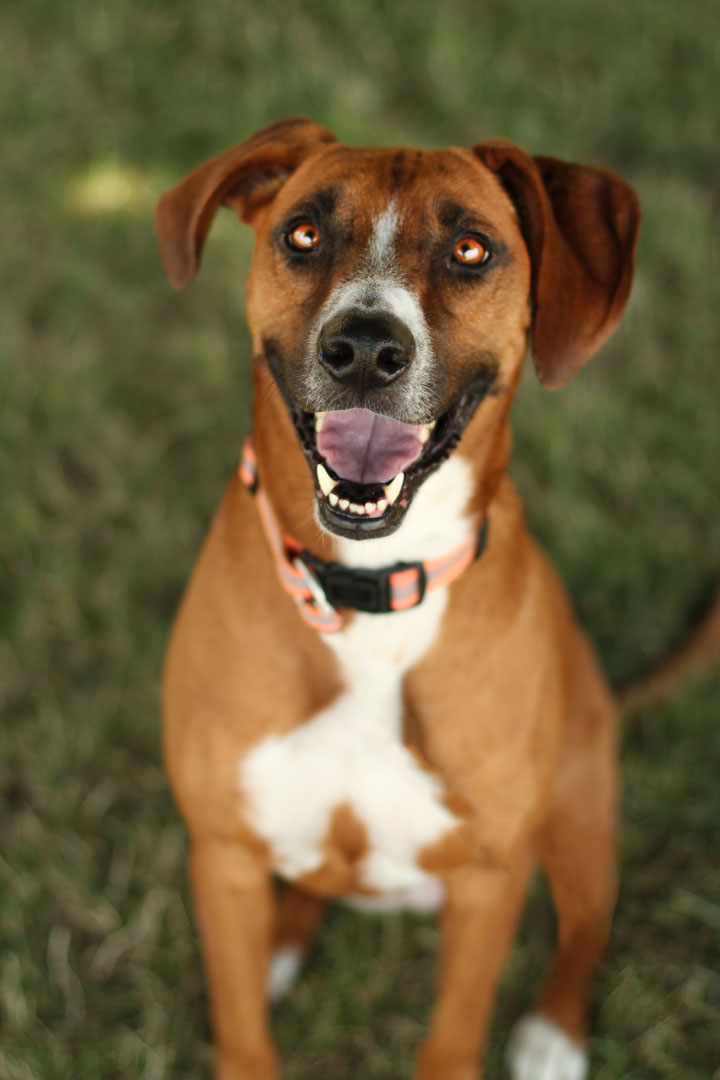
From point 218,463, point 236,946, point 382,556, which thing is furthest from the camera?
point 218,463

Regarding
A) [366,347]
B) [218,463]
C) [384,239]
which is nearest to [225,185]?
[384,239]

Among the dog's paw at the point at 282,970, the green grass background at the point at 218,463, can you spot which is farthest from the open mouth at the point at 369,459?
the dog's paw at the point at 282,970

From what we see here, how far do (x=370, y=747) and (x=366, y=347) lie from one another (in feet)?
3.25

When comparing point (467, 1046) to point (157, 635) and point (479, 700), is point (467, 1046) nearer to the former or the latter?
point (479, 700)

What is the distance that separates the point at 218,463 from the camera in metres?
4.54

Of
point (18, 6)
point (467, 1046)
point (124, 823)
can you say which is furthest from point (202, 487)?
point (18, 6)

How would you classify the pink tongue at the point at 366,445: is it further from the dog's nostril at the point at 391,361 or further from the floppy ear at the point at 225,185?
the floppy ear at the point at 225,185

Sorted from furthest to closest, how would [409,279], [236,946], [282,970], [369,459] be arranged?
[282,970] → [236,946] → [369,459] → [409,279]

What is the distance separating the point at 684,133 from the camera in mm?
5375

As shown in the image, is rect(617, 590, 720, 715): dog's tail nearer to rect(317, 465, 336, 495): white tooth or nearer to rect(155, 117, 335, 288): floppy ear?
rect(317, 465, 336, 495): white tooth

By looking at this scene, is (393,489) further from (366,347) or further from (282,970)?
(282,970)

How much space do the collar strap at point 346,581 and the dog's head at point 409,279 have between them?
0.71 feet

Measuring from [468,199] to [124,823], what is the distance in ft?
7.84

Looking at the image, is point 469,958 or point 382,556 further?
point 469,958
